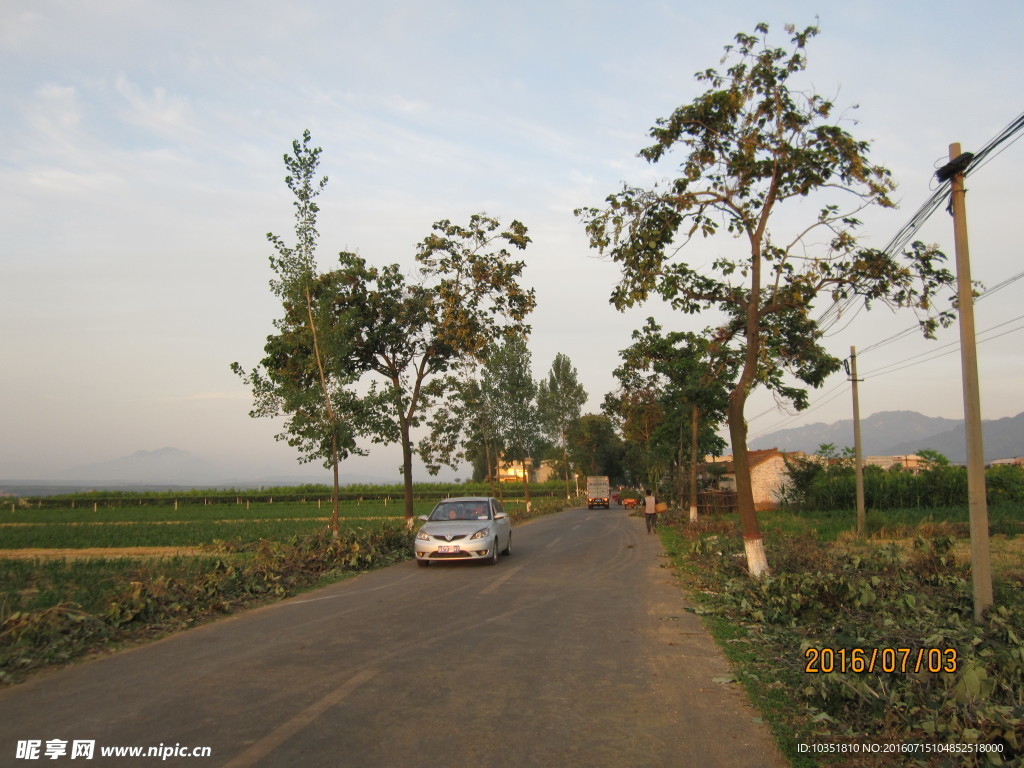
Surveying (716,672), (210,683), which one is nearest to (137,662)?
(210,683)

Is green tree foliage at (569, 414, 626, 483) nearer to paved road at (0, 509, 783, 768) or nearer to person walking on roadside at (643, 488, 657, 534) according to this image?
person walking on roadside at (643, 488, 657, 534)

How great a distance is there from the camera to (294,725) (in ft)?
18.1

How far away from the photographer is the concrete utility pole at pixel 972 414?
8.36 m

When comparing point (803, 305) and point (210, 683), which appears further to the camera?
point (803, 305)

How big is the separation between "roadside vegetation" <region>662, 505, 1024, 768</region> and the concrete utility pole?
0.40 metres

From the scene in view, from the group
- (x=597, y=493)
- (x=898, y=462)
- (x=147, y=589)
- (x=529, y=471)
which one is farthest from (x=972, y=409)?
(x=529, y=471)

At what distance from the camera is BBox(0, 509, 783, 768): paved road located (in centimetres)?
514

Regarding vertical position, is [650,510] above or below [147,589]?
below

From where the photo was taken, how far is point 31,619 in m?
8.54

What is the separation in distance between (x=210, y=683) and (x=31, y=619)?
3.40 meters

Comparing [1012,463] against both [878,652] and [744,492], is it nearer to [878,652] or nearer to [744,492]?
[744,492]

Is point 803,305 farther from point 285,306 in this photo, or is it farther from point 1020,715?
point 285,306
